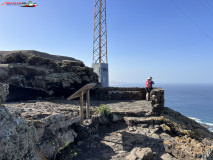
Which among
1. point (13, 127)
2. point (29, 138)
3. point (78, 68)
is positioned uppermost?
point (78, 68)

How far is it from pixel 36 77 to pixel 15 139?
11.7 m

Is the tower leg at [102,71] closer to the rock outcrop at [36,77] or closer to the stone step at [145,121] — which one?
the rock outcrop at [36,77]

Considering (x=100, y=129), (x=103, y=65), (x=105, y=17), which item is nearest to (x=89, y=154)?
(x=100, y=129)

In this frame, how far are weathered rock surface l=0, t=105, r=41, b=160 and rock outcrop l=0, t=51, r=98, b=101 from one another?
10890mm

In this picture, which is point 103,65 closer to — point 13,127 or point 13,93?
point 13,93

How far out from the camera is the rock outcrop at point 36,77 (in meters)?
13.3

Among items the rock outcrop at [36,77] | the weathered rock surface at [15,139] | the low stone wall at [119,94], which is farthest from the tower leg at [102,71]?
the weathered rock surface at [15,139]

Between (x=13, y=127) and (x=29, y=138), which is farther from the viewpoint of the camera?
(x=29, y=138)

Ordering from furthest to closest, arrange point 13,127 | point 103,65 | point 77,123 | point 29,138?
point 103,65
point 77,123
point 29,138
point 13,127

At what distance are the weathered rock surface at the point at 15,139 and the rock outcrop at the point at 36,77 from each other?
10890mm

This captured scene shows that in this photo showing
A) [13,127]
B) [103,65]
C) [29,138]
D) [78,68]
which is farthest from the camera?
[103,65]

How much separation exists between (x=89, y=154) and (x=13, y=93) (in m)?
11.2

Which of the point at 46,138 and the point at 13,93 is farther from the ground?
the point at 13,93

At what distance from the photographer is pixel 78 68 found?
52.1 ft
